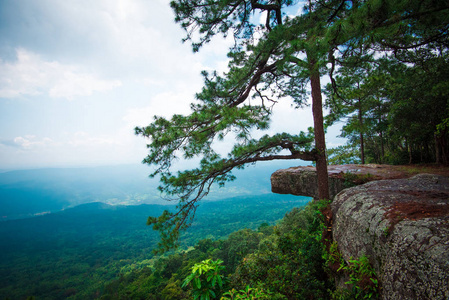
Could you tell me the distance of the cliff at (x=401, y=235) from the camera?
5.35ft

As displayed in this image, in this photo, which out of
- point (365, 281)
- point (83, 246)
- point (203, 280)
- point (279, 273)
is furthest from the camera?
point (83, 246)

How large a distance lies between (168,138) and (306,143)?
3592 mm

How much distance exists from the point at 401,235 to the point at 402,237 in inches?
1.2

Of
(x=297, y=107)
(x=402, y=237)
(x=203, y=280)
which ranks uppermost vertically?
(x=297, y=107)

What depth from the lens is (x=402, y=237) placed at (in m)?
2.01

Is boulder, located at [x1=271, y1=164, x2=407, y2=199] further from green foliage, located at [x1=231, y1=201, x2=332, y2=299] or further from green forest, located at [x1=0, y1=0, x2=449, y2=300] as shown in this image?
green foliage, located at [x1=231, y1=201, x2=332, y2=299]

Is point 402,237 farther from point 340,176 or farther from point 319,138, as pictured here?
point 340,176

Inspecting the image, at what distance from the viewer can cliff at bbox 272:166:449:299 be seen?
64.2 inches

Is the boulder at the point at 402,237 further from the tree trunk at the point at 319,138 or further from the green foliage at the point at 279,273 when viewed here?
the tree trunk at the point at 319,138

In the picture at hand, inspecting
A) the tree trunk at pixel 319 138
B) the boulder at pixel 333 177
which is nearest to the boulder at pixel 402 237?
the tree trunk at pixel 319 138

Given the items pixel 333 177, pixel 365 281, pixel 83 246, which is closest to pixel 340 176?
pixel 333 177

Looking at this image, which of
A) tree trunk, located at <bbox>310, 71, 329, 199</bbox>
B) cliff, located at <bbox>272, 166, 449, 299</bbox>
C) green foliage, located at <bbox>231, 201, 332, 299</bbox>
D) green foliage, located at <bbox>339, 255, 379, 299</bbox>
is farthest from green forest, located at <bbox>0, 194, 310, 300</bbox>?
green foliage, located at <bbox>339, 255, 379, 299</bbox>

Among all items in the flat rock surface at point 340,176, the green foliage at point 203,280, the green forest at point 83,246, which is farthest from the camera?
the green forest at point 83,246

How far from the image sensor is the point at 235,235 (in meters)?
34.3
